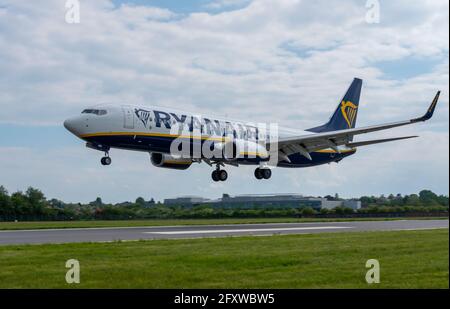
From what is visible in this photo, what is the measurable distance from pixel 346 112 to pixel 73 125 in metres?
36.2

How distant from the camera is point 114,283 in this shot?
15.6 metres

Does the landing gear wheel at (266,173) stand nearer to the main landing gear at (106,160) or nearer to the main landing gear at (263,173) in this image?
the main landing gear at (263,173)

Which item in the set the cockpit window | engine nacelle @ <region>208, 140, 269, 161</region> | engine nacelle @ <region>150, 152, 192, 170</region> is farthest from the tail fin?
the cockpit window

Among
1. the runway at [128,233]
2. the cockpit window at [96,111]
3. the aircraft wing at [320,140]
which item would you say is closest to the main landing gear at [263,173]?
the aircraft wing at [320,140]

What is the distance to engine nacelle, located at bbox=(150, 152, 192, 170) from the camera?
164 feet

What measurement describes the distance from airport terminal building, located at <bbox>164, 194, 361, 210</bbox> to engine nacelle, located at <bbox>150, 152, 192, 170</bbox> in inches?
1288

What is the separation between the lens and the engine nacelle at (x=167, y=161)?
164ft

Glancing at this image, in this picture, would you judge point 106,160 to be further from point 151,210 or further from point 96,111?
point 151,210

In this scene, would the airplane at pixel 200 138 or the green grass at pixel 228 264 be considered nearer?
the green grass at pixel 228 264

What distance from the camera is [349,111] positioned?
68750 mm

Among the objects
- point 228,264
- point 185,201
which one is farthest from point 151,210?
point 228,264

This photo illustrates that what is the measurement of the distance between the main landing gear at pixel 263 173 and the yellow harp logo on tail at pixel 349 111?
18172 mm

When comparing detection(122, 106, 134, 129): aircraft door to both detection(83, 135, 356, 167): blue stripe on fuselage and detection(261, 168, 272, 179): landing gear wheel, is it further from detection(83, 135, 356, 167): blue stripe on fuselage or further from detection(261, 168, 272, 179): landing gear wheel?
detection(261, 168, 272, 179): landing gear wheel

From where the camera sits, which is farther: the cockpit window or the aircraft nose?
the cockpit window
